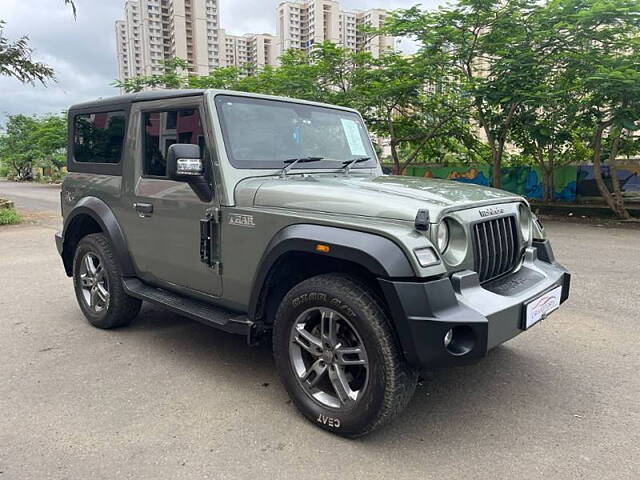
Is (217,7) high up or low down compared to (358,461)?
up

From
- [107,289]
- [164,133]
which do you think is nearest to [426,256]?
[164,133]

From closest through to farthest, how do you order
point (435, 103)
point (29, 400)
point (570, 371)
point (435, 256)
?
1. point (435, 256)
2. point (29, 400)
3. point (570, 371)
4. point (435, 103)

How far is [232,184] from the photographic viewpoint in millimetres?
3283

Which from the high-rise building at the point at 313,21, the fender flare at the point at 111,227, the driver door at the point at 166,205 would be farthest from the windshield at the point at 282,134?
the high-rise building at the point at 313,21

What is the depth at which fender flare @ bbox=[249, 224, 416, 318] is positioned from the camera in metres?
2.47

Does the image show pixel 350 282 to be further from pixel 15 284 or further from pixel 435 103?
pixel 435 103

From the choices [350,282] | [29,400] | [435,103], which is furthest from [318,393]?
[435,103]

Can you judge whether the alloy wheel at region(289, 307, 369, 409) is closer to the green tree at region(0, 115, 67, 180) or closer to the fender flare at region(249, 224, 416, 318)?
the fender flare at region(249, 224, 416, 318)

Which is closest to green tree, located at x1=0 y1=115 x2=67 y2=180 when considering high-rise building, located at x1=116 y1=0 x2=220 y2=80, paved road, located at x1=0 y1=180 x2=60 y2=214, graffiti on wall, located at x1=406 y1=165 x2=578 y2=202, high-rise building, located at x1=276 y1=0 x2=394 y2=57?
high-rise building, located at x1=116 y1=0 x2=220 y2=80

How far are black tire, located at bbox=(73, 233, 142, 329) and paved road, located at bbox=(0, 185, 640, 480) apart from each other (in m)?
0.14

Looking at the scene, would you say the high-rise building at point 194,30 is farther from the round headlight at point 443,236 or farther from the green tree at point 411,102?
the round headlight at point 443,236

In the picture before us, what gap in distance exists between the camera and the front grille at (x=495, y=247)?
9.31 ft

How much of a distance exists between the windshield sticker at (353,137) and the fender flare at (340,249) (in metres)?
1.50

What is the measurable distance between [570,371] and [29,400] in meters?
3.69
